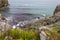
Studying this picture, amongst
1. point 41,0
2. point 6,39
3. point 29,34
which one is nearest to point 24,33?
point 29,34

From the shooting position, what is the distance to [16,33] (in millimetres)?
7871

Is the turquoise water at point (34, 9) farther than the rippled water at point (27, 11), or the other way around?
the turquoise water at point (34, 9)

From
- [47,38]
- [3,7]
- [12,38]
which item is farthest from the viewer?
[3,7]

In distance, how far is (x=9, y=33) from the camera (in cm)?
783

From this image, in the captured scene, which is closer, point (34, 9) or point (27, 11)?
point (27, 11)

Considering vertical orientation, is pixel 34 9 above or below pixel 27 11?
below

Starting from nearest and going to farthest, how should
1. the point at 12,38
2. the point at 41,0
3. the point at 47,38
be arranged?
1. the point at 47,38
2. the point at 12,38
3. the point at 41,0

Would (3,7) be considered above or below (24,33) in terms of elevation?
below

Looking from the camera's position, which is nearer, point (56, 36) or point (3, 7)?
point (56, 36)

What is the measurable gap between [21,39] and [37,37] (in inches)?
26.2

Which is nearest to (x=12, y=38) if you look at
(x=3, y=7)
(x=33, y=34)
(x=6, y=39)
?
(x=6, y=39)

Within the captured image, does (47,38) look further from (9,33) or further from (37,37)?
(9,33)

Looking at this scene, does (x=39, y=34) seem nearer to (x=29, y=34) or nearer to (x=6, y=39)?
(x=29, y=34)

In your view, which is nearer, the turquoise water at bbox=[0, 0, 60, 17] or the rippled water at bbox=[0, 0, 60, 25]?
the rippled water at bbox=[0, 0, 60, 25]
